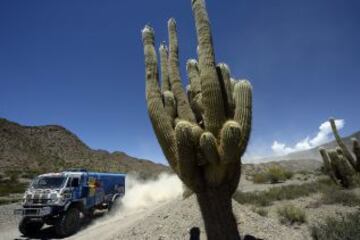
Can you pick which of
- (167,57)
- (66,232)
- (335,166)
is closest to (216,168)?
(167,57)

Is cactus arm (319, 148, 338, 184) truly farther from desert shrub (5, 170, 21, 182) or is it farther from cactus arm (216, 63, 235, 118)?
desert shrub (5, 170, 21, 182)

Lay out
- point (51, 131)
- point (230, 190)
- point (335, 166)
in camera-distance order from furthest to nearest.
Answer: point (51, 131) < point (335, 166) < point (230, 190)

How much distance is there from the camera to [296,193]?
17.3 meters

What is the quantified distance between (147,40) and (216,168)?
4.10 m

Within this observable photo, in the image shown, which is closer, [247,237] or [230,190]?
[230,190]

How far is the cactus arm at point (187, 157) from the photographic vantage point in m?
6.61

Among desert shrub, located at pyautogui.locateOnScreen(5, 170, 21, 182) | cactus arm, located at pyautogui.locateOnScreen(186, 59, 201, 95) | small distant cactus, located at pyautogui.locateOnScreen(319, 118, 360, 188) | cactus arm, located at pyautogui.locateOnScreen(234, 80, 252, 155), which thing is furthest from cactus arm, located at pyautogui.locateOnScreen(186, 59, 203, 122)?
desert shrub, located at pyautogui.locateOnScreen(5, 170, 21, 182)

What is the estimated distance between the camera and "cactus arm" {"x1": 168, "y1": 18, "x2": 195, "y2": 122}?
7868mm

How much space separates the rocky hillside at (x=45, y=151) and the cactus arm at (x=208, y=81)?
124 ft

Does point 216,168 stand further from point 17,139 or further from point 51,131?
point 51,131

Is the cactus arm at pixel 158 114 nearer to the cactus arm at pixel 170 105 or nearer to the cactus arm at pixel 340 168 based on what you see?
the cactus arm at pixel 170 105

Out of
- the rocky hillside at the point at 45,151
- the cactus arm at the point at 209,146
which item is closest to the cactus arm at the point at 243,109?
the cactus arm at the point at 209,146

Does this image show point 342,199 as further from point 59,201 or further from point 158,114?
point 59,201

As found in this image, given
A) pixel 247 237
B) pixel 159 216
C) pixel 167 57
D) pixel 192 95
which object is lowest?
pixel 247 237
